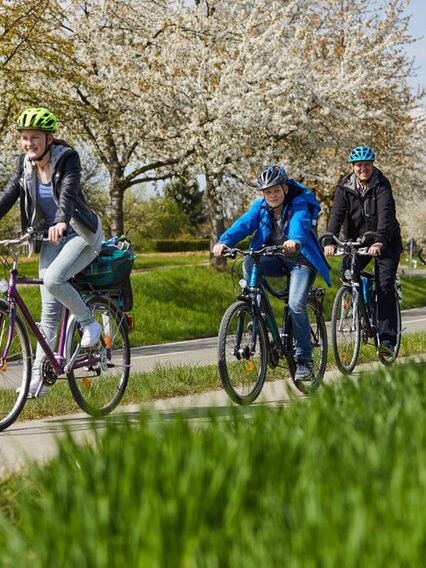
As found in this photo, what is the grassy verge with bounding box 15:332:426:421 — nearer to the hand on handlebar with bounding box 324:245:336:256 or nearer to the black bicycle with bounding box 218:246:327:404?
the black bicycle with bounding box 218:246:327:404

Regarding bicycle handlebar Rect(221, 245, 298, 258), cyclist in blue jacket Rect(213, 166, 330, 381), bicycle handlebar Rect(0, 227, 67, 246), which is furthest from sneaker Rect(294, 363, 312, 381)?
bicycle handlebar Rect(0, 227, 67, 246)

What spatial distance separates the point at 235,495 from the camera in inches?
102

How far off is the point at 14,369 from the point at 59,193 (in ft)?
3.79

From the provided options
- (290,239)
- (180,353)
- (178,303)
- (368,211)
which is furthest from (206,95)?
(290,239)

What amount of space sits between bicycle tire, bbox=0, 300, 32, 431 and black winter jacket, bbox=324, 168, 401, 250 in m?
3.67

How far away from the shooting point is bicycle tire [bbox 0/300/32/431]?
5992mm

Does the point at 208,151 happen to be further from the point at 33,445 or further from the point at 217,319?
the point at 33,445

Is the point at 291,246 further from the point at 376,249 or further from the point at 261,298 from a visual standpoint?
the point at 376,249

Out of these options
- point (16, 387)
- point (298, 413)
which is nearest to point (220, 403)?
point (16, 387)

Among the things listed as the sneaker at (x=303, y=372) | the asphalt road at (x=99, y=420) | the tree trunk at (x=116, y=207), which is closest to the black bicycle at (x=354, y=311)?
the asphalt road at (x=99, y=420)

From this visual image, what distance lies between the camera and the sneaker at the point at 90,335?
21.0ft

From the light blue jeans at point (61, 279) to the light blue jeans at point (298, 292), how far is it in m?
1.39

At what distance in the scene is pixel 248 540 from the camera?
2.26m

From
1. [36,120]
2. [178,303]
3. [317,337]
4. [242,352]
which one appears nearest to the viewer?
[36,120]
